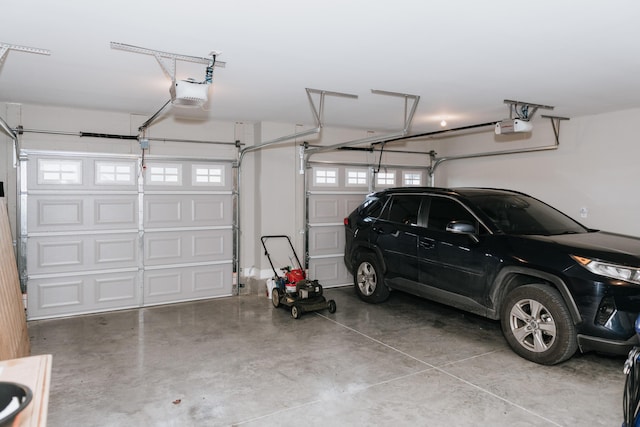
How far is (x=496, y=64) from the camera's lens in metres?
3.68

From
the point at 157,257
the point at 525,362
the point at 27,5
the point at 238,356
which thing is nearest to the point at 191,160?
the point at 157,257

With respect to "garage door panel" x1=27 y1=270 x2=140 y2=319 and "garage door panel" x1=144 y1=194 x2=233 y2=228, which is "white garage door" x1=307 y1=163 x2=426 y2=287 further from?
"garage door panel" x1=27 y1=270 x2=140 y2=319

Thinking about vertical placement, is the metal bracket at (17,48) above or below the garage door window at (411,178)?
above

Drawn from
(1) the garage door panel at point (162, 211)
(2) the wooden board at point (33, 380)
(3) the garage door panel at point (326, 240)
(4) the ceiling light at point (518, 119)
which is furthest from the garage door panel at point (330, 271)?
(2) the wooden board at point (33, 380)

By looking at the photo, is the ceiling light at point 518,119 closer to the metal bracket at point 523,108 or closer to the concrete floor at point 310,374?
the metal bracket at point 523,108

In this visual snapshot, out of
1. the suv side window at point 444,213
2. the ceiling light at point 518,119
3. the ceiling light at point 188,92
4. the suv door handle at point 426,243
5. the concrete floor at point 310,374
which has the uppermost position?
the ceiling light at point 518,119

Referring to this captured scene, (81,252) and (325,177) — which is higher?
(325,177)

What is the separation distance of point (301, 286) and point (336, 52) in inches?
130

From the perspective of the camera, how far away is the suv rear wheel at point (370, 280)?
6121 mm

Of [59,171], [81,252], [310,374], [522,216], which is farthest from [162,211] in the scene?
[522,216]

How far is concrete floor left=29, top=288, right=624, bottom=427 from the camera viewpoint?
124 inches

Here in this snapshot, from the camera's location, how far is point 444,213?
205 inches

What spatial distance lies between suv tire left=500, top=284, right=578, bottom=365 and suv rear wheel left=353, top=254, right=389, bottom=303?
1.99 metres

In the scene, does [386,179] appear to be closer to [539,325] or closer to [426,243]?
[426,243]
